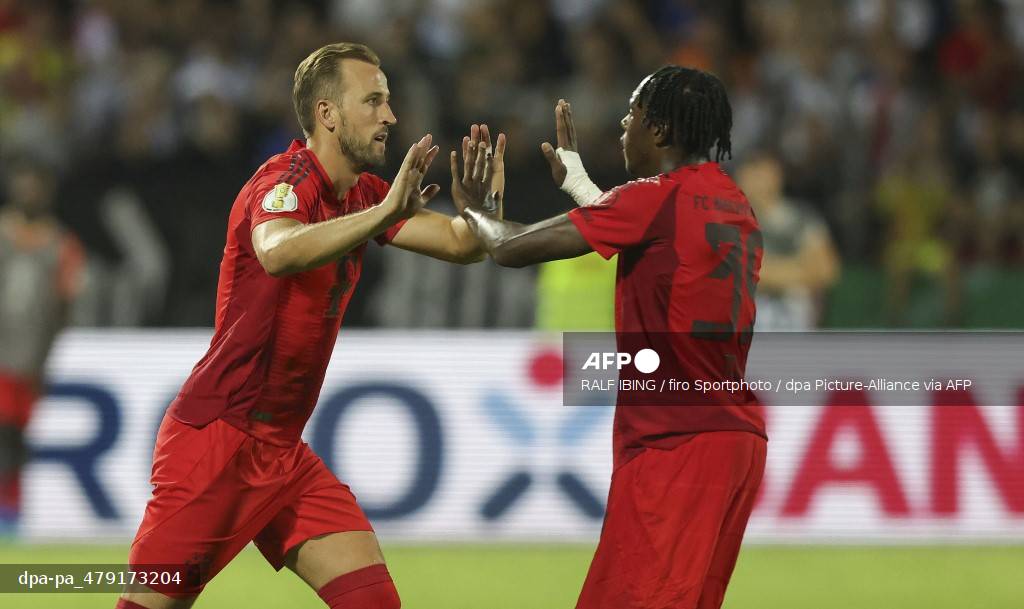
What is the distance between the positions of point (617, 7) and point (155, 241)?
471 centimetres

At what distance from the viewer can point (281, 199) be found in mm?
4586

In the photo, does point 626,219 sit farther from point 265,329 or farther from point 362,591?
point 362,591

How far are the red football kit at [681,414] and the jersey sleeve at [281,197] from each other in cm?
84

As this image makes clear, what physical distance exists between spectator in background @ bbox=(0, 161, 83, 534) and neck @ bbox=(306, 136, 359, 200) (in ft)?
18.3

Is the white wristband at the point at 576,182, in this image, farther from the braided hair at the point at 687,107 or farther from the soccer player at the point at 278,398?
the braided hair at the point at 687,107

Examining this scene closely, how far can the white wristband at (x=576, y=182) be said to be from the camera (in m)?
5.02

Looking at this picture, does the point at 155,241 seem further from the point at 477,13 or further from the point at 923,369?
the point at 923,369

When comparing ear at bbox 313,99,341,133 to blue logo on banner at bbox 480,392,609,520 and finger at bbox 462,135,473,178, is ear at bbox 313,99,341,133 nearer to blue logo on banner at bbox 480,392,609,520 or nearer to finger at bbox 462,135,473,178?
finger at bbox 462,135,473,178

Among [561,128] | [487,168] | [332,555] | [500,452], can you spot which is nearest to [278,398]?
[332,555]

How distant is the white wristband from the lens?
5.02m

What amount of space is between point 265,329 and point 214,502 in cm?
56

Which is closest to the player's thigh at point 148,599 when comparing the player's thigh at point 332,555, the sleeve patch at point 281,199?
the player's thigh at point 332,555

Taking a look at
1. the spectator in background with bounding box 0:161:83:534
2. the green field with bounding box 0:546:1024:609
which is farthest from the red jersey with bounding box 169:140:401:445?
the spectator in background with bounding box 0:161:83:534

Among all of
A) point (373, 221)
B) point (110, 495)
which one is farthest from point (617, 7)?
point (373, 221)
